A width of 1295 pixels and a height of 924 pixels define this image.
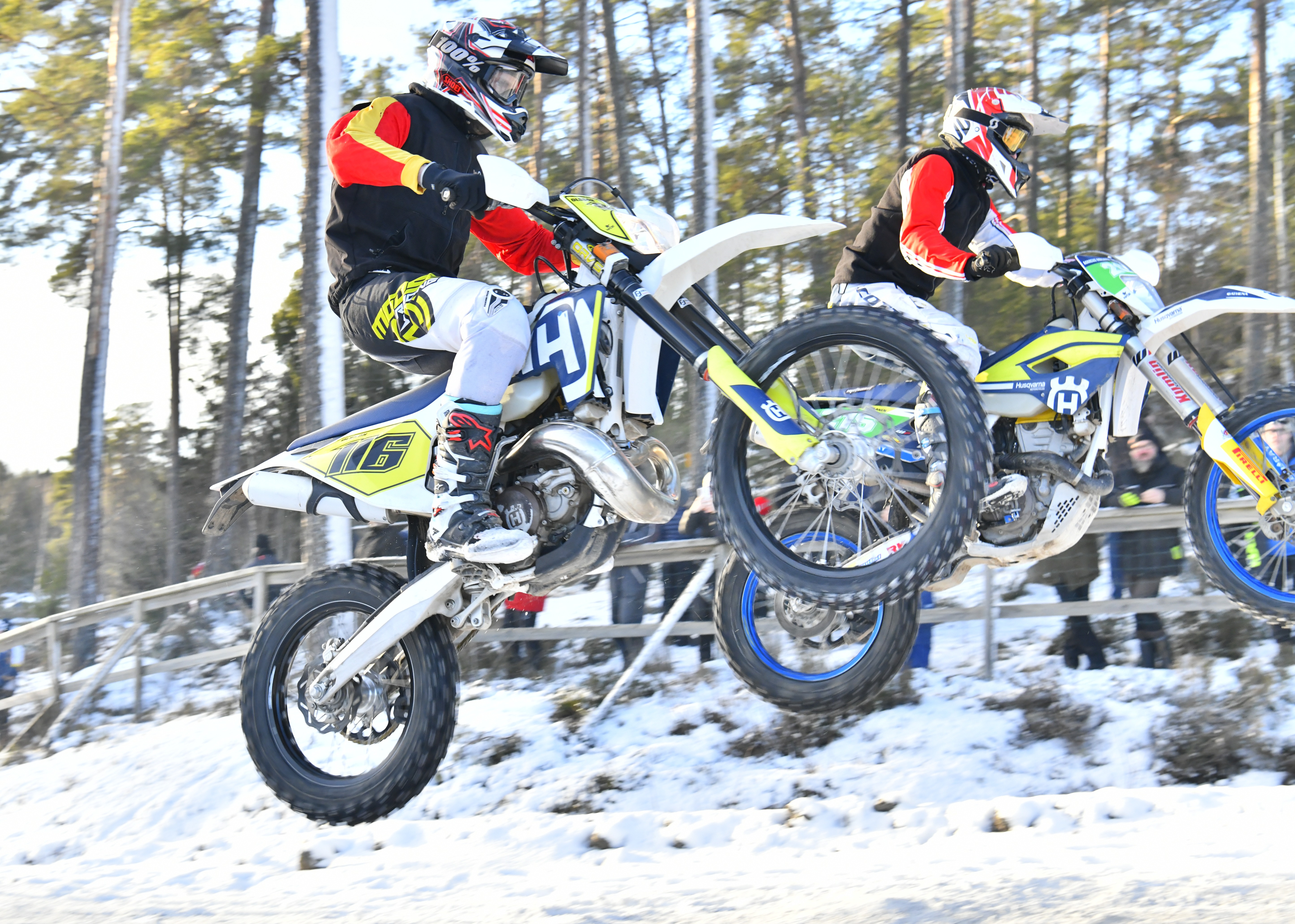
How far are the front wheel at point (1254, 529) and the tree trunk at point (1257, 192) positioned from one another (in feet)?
32.7

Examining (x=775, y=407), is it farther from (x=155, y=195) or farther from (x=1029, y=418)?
(x=155, y=195)

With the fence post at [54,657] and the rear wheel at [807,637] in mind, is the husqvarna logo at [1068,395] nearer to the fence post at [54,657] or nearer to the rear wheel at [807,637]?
the rear wheel at [807,637]

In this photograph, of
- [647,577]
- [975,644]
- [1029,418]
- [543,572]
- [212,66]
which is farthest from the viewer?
[212,66]

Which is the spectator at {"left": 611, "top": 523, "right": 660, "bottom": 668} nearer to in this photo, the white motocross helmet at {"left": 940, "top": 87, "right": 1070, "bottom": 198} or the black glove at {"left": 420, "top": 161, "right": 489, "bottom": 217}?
the white motocross helmet at {"left": 940, "top": 87, "right": 1070, "bottom": 198}

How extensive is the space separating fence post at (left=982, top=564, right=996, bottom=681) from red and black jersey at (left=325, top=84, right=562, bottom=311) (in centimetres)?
415

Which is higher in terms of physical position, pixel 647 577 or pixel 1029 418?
pixel 1029 418

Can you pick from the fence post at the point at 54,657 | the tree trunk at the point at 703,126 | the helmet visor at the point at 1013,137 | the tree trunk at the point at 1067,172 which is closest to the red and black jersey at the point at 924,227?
the helmet visor at the point at 1013,137

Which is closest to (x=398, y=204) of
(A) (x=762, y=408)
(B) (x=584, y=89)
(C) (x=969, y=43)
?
(A) (x=762, y=408)

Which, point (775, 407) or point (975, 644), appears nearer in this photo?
point (775, 407)

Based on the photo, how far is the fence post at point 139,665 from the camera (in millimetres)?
9297

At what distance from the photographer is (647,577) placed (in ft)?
24.1

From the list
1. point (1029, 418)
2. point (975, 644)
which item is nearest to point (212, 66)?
point (975, 644)

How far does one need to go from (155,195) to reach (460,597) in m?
16.2

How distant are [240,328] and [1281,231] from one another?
16246 mm
